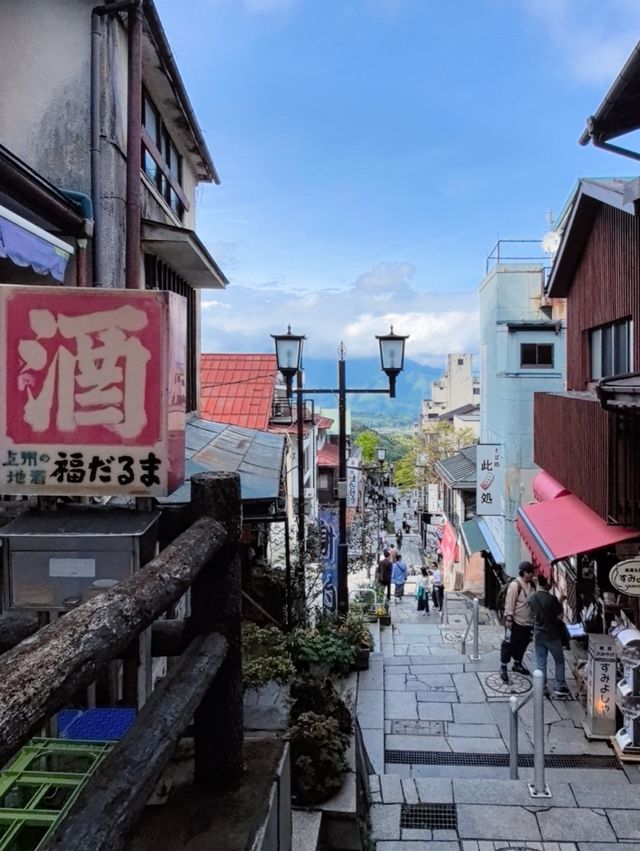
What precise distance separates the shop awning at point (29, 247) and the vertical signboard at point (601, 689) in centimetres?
767

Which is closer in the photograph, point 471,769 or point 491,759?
point 471,769

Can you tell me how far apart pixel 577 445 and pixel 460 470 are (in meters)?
20.2

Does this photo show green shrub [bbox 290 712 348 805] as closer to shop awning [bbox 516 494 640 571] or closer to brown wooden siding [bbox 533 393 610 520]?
shop awning [bbox 516 494 640 571]

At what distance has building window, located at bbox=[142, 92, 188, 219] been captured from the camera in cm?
1009

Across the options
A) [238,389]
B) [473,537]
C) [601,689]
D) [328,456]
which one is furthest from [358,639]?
[328,456]

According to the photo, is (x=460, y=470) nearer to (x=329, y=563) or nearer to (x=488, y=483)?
(x=488, y=483)

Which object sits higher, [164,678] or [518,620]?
[164,678]

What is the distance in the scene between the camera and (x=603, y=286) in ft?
43.2

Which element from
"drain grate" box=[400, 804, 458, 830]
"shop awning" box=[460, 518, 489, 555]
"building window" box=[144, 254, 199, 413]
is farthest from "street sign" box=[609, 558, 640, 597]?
"shop awning" box=[460, 518, 489, 555]

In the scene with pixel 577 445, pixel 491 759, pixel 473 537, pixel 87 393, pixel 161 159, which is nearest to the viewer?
pixel 87 393

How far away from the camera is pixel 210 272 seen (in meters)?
11.5

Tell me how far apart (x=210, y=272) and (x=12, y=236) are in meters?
6.85

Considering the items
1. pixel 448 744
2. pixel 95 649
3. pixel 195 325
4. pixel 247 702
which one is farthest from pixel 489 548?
pixel 95 649

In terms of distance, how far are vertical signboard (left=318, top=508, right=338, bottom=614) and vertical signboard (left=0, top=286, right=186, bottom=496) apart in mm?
9022
